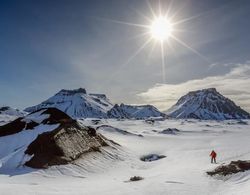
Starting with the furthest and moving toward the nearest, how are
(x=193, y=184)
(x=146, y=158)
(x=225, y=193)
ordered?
1. (x=146, y=158)
2. (x=193, y=184)
3. (x=225, y=193)

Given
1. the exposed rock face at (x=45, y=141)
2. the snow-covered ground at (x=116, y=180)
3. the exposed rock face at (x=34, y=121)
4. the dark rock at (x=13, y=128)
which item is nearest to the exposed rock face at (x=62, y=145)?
the exposed rock face at (x=45, y=141)

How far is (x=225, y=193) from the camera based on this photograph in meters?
25.8

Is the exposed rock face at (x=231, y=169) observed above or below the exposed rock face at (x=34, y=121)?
below

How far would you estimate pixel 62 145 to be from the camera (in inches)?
2105

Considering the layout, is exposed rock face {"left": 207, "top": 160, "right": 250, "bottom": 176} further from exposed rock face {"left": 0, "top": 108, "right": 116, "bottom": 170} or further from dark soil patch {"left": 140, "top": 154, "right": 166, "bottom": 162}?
dark soil patch {"left": 140, "top": 154, "right": 166, "bottom": 162}

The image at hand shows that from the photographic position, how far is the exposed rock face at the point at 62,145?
4744cm

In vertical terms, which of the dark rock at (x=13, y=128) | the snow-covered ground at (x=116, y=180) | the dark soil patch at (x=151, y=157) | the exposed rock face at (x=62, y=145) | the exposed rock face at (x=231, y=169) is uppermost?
the dark rock at (x=13, y=128)

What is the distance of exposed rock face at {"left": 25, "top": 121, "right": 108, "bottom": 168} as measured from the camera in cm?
4744

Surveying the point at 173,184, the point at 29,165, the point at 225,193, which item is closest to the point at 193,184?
the point at 173,184

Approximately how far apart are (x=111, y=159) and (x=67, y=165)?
37.9 ft

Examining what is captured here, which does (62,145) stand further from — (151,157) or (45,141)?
(151,157)

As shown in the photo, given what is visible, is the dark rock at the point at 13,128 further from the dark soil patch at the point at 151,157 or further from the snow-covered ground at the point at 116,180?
the dark soil patch at the point at 151,157

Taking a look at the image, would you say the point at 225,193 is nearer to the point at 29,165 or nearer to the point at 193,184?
the point at 193,184

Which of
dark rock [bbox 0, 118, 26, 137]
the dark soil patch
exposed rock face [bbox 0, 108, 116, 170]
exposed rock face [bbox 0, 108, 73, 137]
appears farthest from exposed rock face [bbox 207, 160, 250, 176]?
dark rock [bbox 0, 118, 26, 137]
